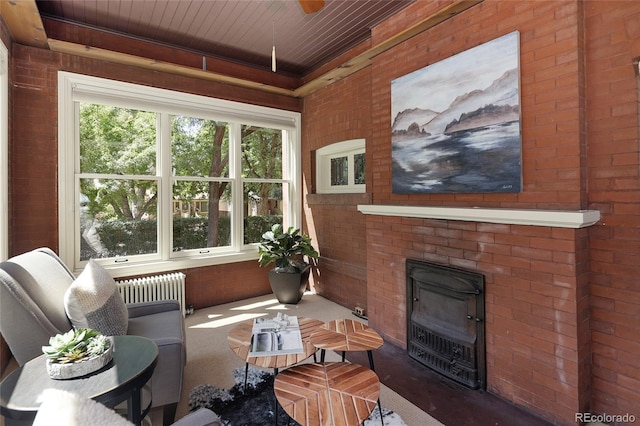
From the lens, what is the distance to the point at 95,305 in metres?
1.97

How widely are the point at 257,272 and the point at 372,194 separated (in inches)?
84.1

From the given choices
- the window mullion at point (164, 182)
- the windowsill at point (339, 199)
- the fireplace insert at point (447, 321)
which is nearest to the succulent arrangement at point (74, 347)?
the fireplace insert at point (447, 321)

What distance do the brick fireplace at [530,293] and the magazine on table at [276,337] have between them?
4.41 feet

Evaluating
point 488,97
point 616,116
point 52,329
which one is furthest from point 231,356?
point 616,116

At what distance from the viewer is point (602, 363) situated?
6.53ft

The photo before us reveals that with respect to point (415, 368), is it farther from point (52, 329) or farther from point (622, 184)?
point (52, 329)

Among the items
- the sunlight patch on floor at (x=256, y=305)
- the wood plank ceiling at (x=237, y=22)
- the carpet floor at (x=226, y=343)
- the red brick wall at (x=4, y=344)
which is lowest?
the carpet floor at (x=226, y=343)

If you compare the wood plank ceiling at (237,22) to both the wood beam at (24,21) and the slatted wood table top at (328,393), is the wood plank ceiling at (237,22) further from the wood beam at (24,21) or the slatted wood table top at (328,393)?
the slatted wood table top at (328,393)

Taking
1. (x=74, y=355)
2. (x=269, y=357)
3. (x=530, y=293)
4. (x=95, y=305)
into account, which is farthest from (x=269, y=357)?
(x=530, y=293)

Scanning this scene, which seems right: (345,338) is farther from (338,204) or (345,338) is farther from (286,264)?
(338,204)

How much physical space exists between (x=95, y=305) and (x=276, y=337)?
116 centimetres

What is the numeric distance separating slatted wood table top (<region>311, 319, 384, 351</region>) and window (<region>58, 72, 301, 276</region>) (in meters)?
2.38

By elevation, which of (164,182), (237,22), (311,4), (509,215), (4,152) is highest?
(237,22)

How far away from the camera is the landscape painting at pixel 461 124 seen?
2.21 metres
